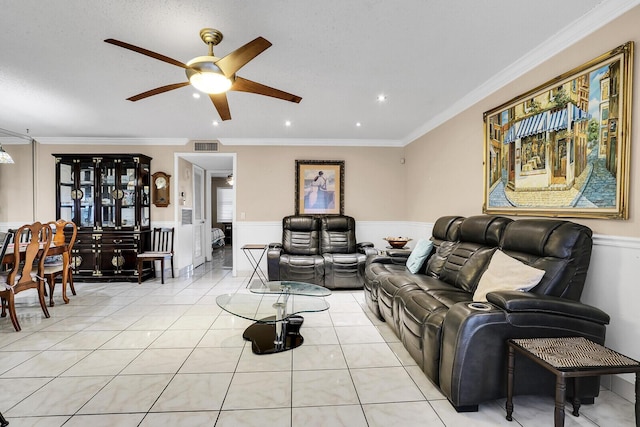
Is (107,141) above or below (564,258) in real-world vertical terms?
above

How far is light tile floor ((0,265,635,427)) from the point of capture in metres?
1.70

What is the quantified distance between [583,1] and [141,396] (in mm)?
Answer: 3814

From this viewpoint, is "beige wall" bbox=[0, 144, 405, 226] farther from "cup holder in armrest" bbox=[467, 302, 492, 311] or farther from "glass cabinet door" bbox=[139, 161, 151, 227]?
"cup holder in armrest" bbox=[467, 302, 492, 311]

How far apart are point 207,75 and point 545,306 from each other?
103 inches

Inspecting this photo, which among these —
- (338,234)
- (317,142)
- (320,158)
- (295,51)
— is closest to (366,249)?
(338,234)

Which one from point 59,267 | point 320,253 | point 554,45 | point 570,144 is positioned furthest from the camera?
point 320,253

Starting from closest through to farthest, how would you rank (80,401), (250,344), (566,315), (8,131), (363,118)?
(566,315) < (80,401) < (250,344) < (363,118) < (8,131)

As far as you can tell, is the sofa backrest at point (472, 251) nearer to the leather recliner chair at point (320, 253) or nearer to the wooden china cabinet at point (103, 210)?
the leather recliner chair at point (320, 253)

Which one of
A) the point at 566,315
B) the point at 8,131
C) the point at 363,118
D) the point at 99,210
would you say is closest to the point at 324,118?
the point at 363,118

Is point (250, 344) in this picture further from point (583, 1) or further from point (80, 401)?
point (583, 1)

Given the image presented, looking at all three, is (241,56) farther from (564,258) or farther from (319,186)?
(319,186)

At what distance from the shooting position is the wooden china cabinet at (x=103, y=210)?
4836mm

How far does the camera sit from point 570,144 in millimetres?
2135

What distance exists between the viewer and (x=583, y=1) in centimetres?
183
